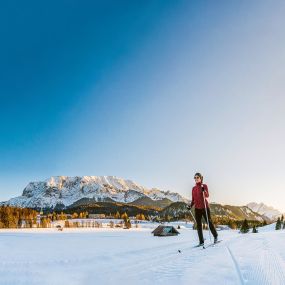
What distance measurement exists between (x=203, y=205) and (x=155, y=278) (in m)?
5.47

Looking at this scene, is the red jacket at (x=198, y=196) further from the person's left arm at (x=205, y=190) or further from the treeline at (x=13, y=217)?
the treeline at (x=13, y=217)

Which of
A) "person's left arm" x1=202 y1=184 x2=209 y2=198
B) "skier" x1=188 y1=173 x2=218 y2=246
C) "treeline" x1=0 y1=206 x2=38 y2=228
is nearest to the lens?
"skier" x1=188 y1=173 x2=218 y2=246

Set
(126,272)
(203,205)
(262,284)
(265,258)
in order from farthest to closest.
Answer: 1. (203,205)
2. (265,258)
3. (126,272)
4. (262,284)

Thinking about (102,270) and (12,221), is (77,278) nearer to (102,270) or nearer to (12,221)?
(102,270)

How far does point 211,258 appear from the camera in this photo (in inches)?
249

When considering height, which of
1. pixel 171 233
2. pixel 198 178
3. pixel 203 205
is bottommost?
pixel 171 233

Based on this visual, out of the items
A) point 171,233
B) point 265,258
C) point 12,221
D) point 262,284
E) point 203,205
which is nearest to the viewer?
point 262,284

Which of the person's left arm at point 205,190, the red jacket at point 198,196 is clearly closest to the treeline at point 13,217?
the red jacket at point 198,196

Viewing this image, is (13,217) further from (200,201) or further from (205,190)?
(205,190)

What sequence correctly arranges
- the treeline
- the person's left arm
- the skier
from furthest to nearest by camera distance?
1. the treeline
2. the person's left arm
3. the skier

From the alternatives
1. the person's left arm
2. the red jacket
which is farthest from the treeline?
the person's left arm

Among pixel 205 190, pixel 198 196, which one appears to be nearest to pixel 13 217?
pixel 198 196

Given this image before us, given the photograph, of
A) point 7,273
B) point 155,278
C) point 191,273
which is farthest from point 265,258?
point 7,273

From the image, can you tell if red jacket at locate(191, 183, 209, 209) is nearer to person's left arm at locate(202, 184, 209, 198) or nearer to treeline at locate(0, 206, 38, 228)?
person's left arm at locate(202, 184, 209, 198)
